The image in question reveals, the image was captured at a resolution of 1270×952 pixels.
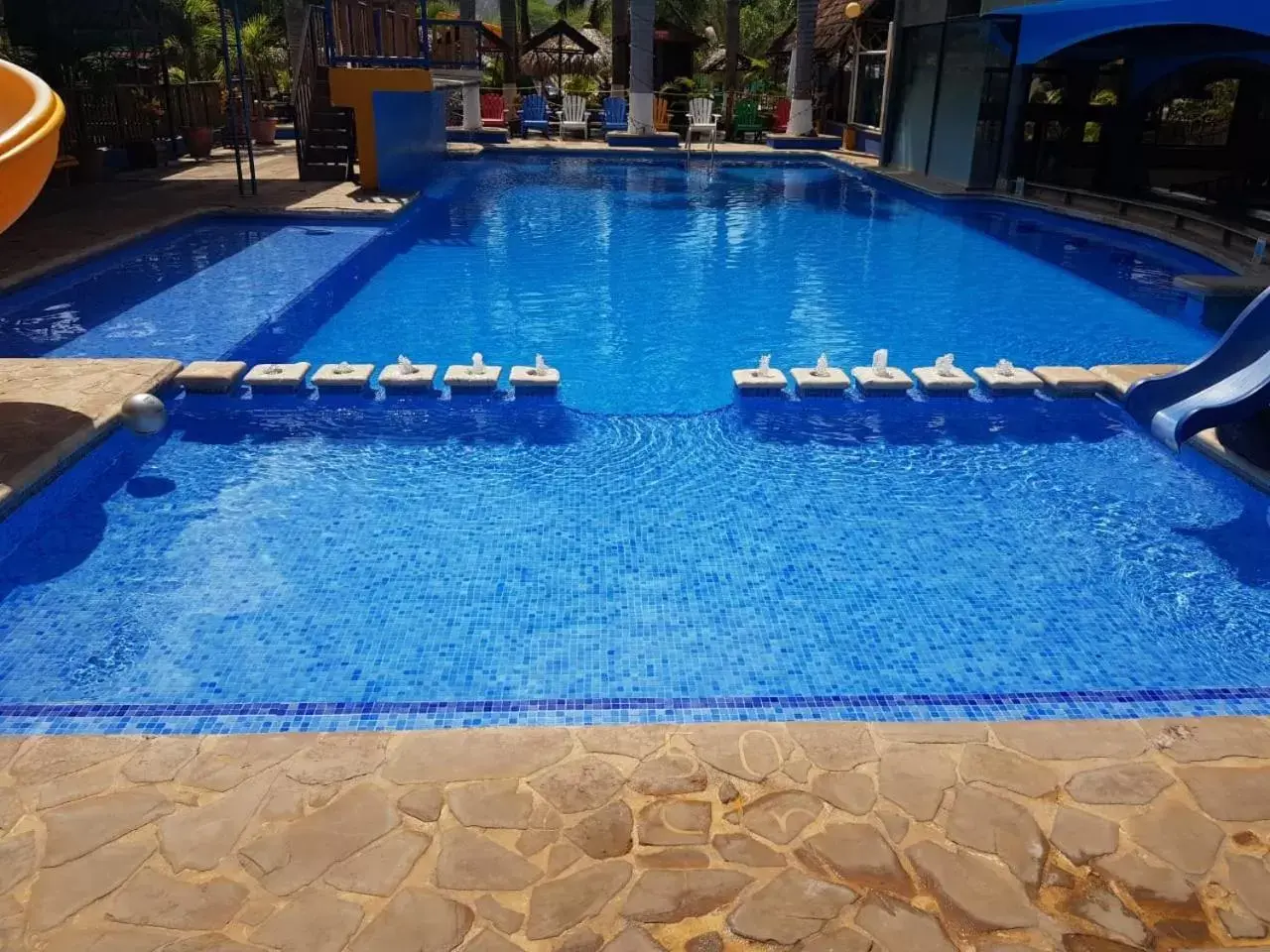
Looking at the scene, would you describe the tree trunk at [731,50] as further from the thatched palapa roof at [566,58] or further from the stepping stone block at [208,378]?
the stepping stone block at [208,378]

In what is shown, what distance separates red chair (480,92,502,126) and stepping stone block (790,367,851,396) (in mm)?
18536

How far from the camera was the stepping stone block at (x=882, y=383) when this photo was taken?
696cm

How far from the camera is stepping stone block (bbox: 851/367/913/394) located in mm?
6965

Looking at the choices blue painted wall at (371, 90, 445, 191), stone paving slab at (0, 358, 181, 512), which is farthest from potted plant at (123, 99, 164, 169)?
stone paving slab at (0, 358, 181, 512)

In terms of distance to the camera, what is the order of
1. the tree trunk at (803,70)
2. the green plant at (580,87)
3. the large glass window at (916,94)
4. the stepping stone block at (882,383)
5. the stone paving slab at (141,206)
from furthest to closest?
the green plant at (580,87)
the tree trunk at (803,70)
the large glass window at (916,94)
the stone paving slab at (141,206)
the stepping stone block at (882,383)

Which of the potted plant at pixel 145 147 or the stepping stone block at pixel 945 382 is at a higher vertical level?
the potted plant at pixel 145 147

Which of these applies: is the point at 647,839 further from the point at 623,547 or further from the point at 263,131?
the point at 263,131

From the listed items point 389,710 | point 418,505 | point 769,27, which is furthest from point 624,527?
point 769,27

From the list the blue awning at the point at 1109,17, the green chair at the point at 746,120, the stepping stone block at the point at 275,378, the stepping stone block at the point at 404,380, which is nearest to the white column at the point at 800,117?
the green chair at the point at 746,120

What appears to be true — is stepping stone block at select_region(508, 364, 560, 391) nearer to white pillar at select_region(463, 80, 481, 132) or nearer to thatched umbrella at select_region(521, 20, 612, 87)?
white pillar at select_region(463, 80, 481, 132)

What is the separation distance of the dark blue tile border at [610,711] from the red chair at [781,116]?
73.5ft

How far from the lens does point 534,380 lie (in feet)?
22.7

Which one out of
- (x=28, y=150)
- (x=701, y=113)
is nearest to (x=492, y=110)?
(x=701, y=113)

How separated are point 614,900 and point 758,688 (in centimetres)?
141
